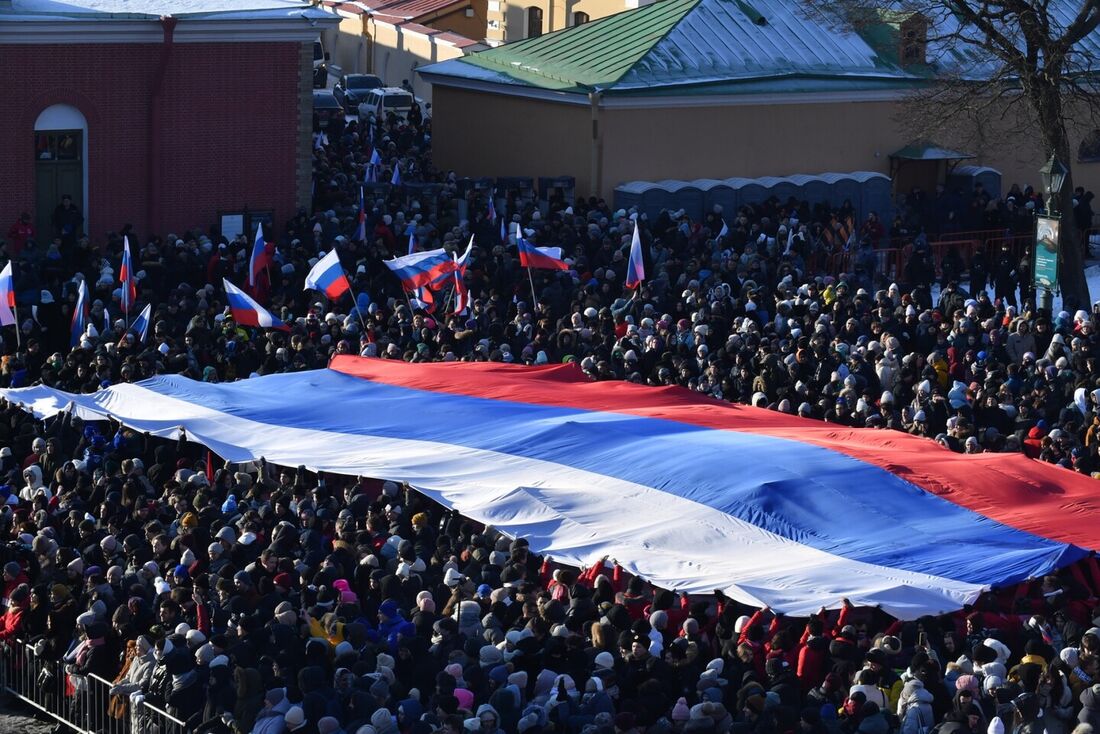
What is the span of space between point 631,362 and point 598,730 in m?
10.6

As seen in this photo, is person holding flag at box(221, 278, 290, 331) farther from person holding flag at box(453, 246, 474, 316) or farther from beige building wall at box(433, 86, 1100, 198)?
beige building wall at box(433, 86, 1100, 198)

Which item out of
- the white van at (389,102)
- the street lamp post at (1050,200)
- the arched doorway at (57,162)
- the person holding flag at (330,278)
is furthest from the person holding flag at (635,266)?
the white van at (389,102)

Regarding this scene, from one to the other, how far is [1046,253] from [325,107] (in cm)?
2534

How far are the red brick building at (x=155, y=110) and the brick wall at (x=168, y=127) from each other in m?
0.02

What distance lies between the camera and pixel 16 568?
1652cm

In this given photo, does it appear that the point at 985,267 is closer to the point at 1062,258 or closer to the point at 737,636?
the point at 1062,258

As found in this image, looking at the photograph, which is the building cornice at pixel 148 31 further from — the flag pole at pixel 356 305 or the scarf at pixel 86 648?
the scarf at pixel 86 648

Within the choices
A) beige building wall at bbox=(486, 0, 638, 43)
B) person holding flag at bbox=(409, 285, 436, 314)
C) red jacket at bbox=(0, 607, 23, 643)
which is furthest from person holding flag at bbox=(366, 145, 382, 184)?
red jacket at bbox=(0, 607, 23, 643)

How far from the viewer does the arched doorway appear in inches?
1239

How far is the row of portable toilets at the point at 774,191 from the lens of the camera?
34531 mm

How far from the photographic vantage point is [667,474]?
60.7 feet

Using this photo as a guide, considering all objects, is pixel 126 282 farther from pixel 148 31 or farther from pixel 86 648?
pixel 86 648

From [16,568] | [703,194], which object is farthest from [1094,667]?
[703,194]

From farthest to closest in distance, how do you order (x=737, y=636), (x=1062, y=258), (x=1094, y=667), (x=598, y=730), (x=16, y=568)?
1. (x=1062, y=258)
2. (x=16, y=568)
3. (x=737, y=636)
4. (x=1094, y=667)
5. (x=598, y=730)
